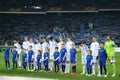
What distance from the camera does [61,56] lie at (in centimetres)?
2412

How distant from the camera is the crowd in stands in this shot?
56656 mm

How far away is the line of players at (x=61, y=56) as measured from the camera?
22422 mm

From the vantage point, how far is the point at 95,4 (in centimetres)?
5791

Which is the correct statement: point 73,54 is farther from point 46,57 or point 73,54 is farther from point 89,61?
point 46,57

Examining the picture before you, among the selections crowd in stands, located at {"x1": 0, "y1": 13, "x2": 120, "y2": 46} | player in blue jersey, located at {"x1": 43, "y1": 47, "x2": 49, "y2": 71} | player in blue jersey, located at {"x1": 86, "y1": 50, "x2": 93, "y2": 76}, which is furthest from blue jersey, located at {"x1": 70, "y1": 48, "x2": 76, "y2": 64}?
crowd in stands, located at {"x1": 0, "y1": 13, "x2": 120, "y2": 46}

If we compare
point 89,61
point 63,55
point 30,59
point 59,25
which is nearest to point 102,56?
point 89,61

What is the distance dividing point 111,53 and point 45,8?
3768 centimetres

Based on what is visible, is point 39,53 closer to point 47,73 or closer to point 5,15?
point 47,73

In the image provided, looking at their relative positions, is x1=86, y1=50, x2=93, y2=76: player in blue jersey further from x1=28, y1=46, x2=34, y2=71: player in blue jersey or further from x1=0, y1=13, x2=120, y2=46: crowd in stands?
x1=0, y1=13, x2=120, y2=46: crowd in stands

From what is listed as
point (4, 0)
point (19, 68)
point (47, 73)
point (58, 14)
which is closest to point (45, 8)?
point (58, 14)

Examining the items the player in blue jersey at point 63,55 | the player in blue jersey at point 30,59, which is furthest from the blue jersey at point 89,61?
the player in blue jersey at point 30,59

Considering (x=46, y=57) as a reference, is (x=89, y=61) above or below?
above

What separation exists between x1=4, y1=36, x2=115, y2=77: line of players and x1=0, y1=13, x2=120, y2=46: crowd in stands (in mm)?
28702

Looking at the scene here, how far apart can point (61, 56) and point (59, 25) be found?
1354 inches
